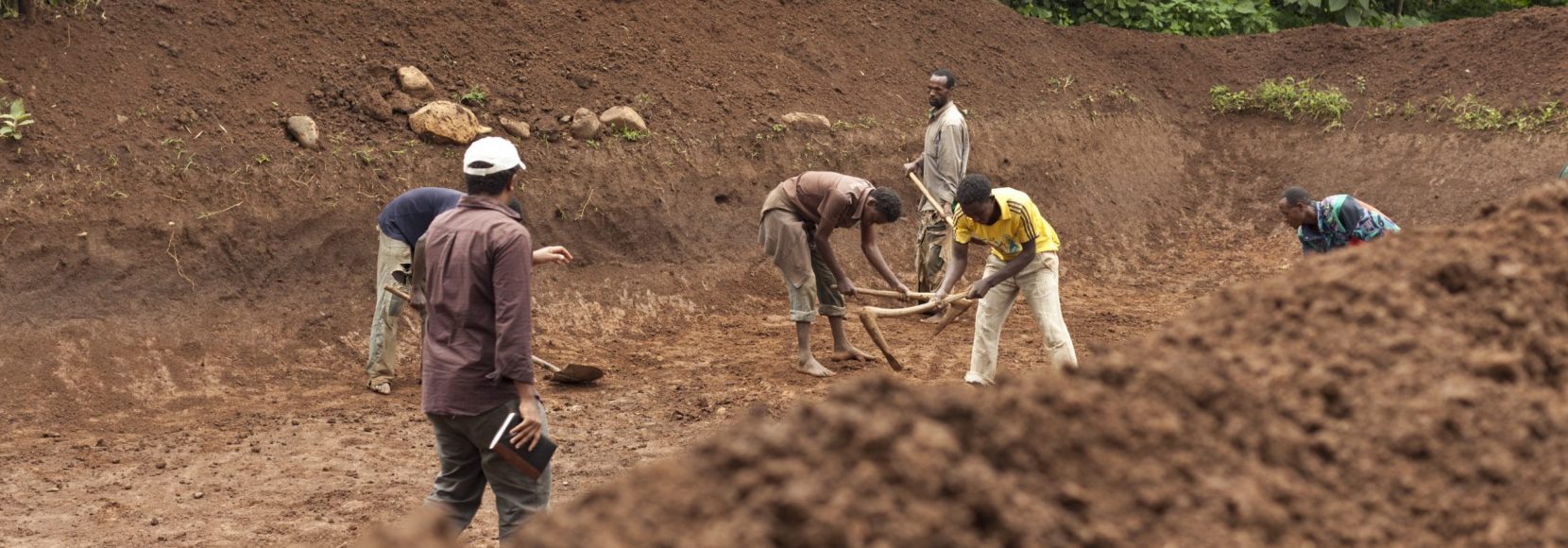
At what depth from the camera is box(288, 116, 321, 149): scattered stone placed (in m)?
9.94

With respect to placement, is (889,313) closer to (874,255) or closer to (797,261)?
(874,255)

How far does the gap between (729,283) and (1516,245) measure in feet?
24.7

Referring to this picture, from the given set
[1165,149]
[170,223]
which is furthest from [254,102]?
[1165,149]

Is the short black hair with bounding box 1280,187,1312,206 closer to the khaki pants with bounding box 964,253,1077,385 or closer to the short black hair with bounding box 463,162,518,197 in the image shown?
the khaki pants with bounding box 964,253,1077,385

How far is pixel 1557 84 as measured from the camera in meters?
13.3

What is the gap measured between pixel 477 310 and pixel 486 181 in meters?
0.43

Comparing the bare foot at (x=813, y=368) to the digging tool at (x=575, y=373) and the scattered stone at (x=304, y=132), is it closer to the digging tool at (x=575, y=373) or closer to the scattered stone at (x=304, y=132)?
the digging tool at (x=575, y=373)

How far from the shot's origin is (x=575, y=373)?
27.3 feet

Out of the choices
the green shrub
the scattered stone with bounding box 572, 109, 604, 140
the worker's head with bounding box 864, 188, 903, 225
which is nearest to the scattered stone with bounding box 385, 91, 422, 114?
the scattered stone with bounding box 572, 109, 604, 140

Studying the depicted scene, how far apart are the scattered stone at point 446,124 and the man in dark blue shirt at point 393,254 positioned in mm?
2190

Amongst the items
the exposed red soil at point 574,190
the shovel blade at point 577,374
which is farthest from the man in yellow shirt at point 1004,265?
the shovel blade at point 577,374

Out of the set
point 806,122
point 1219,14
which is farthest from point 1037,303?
point 1219,14

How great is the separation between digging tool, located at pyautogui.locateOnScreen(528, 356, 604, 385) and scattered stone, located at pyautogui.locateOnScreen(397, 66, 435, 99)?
11.0 ft

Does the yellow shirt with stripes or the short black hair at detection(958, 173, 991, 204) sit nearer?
the short black hair at detection(958, 173, 991, 204)
